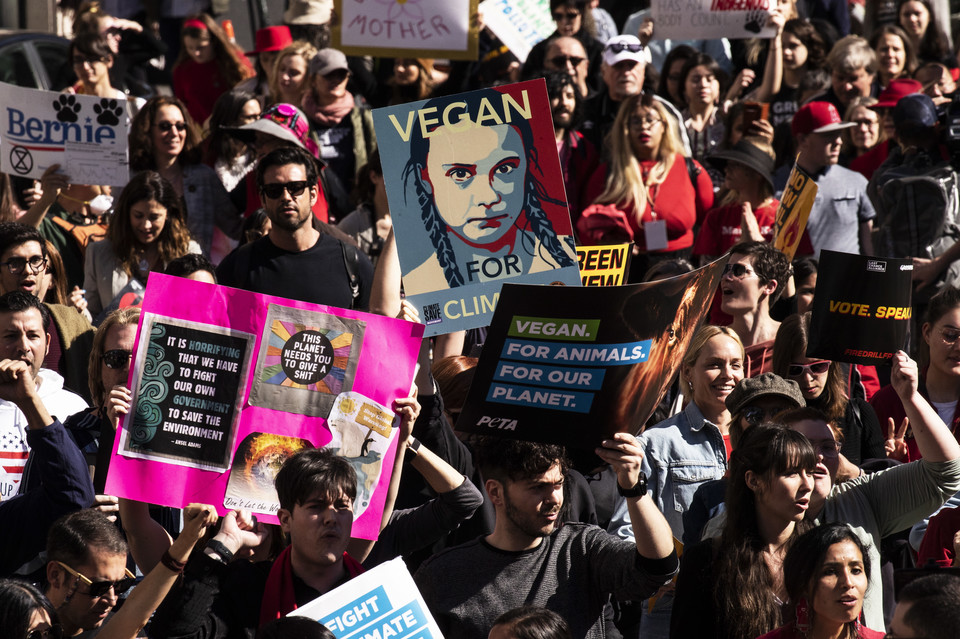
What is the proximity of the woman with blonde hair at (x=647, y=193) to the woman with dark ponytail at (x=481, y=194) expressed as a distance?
2.71m

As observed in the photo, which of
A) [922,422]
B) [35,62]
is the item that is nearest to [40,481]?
[922,422]

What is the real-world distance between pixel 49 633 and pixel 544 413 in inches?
61.1

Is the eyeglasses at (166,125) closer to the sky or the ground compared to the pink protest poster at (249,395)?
closer to the sky

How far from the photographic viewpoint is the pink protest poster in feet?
15.4

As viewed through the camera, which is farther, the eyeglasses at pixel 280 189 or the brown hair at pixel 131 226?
the brown hair at pixel 131 226

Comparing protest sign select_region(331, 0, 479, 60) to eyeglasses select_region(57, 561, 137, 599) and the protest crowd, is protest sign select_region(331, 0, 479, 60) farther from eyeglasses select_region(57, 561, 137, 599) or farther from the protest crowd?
eyeglasses select_region(57, 561, 137, 599)

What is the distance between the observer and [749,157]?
8.28 m

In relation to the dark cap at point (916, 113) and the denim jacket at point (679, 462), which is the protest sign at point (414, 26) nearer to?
the dark cap at point (916, 113)

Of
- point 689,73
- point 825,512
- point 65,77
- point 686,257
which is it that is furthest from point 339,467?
point 65,77

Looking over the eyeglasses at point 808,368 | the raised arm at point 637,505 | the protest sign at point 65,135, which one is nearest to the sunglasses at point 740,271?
the eyeglasses at point 808,368

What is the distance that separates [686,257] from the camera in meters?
8.60

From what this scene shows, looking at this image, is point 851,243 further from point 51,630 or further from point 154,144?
point 51,630

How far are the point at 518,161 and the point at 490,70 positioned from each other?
18.6 feet

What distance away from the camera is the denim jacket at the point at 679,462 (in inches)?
203
